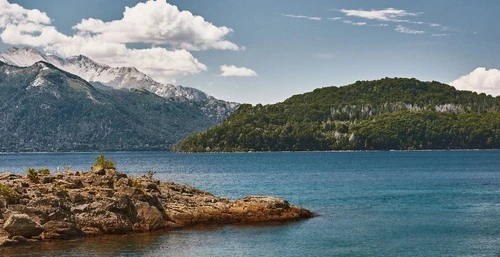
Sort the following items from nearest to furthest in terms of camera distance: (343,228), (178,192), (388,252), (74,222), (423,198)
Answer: (388,252), (74,222), (343,228), (178,192), (423,198)

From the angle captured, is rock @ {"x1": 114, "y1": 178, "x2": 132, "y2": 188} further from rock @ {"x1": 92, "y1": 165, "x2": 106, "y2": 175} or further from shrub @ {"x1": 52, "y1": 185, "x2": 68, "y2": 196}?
shrub @ {"x1": 52, "y1": 185, "x2": 68, "y2": 196}

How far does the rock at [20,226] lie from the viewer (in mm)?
65125

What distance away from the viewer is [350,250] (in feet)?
212

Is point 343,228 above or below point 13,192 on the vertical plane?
below

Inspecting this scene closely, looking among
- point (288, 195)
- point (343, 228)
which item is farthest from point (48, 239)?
point (288, 195)

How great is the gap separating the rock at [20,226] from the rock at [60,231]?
1740 mm

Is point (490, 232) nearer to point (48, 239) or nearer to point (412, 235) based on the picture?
point (412, 235)

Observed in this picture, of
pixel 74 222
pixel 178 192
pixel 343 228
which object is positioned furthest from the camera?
pixel 178 192

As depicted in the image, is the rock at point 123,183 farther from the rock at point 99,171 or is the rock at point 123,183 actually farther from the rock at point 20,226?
the rock at point 20,226

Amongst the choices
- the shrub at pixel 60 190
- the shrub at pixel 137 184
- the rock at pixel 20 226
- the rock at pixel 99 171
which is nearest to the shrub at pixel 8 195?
the shrub at pixel 60 190

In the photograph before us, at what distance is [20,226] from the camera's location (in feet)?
→ 215

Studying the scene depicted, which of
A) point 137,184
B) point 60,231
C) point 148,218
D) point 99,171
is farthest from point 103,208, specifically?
point 99,171

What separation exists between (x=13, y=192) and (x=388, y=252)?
40.8m

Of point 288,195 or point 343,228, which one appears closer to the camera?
point 343,228
